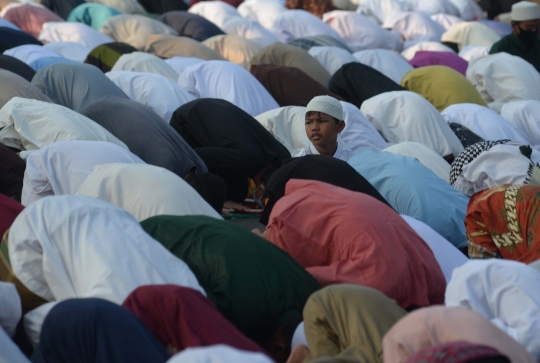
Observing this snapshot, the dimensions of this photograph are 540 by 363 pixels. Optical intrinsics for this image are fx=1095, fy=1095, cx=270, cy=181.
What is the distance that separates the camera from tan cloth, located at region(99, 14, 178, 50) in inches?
341

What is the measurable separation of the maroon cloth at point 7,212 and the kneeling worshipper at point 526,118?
3847 millimetres

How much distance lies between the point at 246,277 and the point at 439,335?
78 cm

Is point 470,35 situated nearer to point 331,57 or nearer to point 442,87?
point 331,57

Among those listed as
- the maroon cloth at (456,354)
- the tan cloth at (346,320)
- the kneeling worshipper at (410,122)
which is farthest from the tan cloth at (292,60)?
the maroon cloth at (456,354)

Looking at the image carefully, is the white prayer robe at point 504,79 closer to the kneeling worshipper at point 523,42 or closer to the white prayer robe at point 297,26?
the kneeling worshipper at point 523,42

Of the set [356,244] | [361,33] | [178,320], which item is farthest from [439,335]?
[361,33]

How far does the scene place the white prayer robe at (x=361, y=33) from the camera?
9.98m

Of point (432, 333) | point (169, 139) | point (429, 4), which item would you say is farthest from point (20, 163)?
point (429, 4)

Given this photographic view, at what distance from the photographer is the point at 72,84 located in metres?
5.89

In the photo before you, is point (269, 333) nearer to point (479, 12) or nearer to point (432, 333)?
→ point (432, 333)

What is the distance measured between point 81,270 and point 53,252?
0.10 meters

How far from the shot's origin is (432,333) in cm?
274

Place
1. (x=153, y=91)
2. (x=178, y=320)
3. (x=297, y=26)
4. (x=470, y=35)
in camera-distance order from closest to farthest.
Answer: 1. (x=178, y=320)
2. (x=153, y=91)
3. (x=297, y=26)
4. (x=470, y=35)

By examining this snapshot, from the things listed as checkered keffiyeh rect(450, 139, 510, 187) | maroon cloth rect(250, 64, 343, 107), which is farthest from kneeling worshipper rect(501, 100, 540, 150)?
checkered keffiyeh rect(450, 139, 510, 187)
